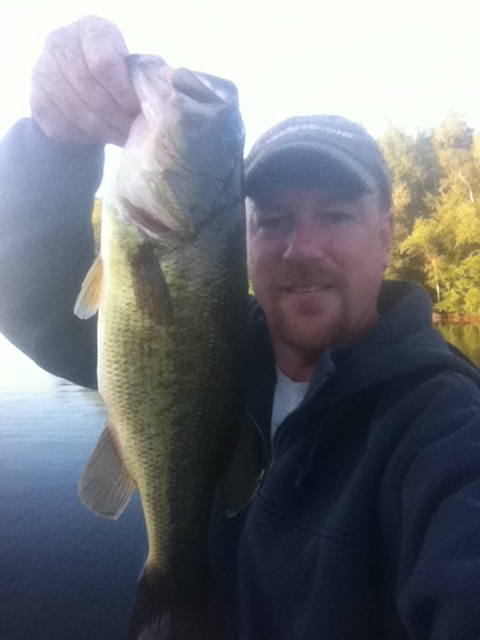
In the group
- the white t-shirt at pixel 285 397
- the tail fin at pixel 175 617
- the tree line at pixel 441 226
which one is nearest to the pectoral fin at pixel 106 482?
the tail fin at pixel 175 617

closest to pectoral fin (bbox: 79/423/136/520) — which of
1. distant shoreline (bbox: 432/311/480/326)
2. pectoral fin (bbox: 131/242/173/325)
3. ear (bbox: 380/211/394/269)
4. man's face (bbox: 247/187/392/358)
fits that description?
pectoral fin (bbox: 131/242/173/325)

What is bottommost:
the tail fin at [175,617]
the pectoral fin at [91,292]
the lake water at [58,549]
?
the lake water at [58,549]

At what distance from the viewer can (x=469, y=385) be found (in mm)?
1645

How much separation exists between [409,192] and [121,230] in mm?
27303

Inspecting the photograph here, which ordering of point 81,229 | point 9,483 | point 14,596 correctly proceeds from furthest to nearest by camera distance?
point 9,483
point 14,596
point 81,229

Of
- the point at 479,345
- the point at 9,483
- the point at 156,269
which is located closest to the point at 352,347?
the point at 156,269

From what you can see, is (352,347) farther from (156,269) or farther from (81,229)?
(81,229)

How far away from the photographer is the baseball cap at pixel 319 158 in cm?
204

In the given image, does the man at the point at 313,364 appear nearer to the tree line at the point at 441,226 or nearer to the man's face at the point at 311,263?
the man's face at the point at 311,263

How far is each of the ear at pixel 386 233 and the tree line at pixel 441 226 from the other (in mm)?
21591

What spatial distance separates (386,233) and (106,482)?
4.34 ft

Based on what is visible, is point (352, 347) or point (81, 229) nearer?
point (352, 347)

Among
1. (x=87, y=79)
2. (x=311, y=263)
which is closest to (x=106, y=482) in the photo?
(x=311, y=263)

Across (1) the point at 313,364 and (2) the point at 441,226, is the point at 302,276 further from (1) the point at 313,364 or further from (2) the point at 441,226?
(2) the point at 441,226
